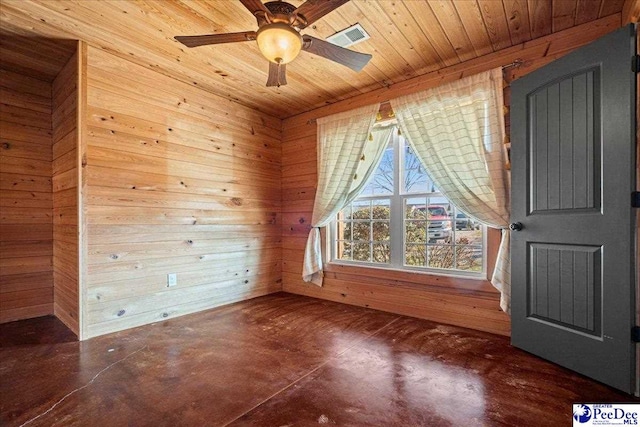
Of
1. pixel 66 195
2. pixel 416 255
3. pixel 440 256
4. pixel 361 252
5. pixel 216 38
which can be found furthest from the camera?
pixel 361 252

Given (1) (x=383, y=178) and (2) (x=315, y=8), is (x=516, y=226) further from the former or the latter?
(2) (x=315, y=8)

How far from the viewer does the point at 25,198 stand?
9.78 ft

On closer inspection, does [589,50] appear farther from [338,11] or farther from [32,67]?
[32,67]

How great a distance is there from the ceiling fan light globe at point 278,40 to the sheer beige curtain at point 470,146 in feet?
5.03

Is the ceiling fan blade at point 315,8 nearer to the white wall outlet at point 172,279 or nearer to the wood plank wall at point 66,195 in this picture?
the wood plank wall at point 66,195

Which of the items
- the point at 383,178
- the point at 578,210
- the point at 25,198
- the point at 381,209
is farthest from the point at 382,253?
the point at 25,198

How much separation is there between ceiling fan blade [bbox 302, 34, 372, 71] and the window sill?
1965mm

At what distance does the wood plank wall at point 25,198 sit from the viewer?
287 centimetres

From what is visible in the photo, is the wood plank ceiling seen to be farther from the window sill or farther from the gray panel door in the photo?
the window sill

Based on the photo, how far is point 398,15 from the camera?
6.82 ft

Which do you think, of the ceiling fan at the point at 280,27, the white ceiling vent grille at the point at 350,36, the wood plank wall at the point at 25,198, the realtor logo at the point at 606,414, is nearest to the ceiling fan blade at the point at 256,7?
the ceiling fan at the point at 280,27

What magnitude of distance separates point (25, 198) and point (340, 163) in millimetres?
3187

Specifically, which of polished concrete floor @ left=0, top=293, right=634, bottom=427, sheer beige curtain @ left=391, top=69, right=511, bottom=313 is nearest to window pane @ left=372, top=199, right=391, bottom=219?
sheer beige curtain @ left=391, top=69, right=511, bottom=313

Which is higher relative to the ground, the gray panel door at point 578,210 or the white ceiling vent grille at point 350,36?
the white ceiling vent grille at point 350,36
